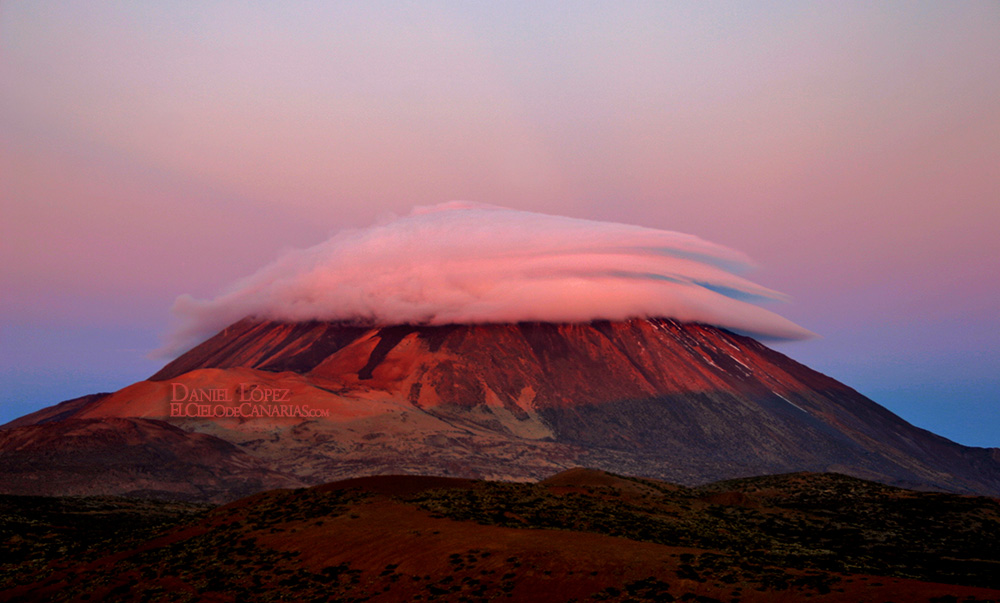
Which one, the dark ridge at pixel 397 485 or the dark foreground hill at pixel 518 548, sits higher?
the dark ridge at pixel 397 485

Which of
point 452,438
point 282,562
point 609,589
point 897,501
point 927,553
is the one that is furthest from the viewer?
point 452,438

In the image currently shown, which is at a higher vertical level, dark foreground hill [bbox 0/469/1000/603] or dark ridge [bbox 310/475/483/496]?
dark ridge [bbox 310/475/483/496]

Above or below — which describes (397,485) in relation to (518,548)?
above

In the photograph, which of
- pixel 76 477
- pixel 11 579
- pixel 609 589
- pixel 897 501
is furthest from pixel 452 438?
pixel 609 589

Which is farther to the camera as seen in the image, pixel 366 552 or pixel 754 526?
pixel 754 526

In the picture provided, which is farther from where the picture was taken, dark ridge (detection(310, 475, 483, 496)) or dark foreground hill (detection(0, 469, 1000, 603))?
dark ridge (detection(310, 475, 483, 496))

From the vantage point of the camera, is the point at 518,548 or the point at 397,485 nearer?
the point at 518,548

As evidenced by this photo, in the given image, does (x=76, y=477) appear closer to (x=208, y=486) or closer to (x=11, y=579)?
(x=208, y=486)

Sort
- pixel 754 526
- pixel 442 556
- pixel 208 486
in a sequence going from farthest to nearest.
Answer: pixel 208 486 < pixel 754 526 < pixel 442 556
